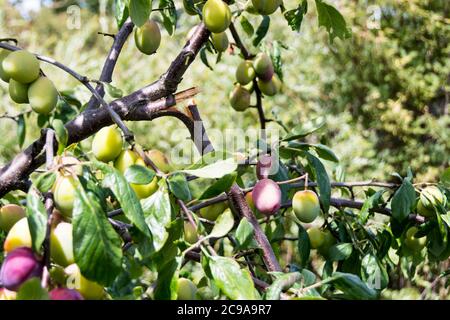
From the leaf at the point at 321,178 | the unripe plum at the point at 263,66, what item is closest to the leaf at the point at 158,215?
the leaf at the point at 321,178

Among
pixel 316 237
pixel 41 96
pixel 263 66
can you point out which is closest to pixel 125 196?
pixel 41 96

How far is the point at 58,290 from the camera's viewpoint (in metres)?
0.59

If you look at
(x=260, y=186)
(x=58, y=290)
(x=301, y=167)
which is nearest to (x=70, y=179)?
(x=58, y=290)

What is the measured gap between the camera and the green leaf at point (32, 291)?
56 centimetres

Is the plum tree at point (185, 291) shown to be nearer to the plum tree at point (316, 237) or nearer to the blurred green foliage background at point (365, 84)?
the plum tree at point (316, 237)

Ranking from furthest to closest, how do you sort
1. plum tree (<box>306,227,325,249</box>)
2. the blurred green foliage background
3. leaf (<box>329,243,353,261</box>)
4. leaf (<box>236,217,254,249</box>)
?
1. the blurred green foliage background
2. plum tree (<box>306,227,325,249</box>)
3. leaf (<box>329,243,353,261</box>)
4. leaf (<box>236,217,254,249</box>)

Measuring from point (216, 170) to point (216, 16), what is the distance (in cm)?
35

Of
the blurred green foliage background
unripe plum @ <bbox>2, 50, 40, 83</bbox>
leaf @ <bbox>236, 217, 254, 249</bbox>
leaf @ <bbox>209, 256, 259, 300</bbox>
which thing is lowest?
the blurred green foliage background

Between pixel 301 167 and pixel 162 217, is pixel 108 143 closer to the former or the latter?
pixel 162 217

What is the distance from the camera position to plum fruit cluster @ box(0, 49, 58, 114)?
859mm

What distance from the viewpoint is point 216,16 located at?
993 millimetres

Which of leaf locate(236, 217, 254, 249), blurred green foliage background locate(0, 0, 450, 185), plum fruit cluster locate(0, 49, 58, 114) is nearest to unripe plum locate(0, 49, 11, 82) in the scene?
plum fruit cluster locate(0, 49, 58, 114)

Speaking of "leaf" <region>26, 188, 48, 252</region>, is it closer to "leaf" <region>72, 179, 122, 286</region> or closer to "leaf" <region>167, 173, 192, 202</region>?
"leaf" <region>72, 179, 122, 286</region>

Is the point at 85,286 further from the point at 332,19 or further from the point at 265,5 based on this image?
the point at 332,19
